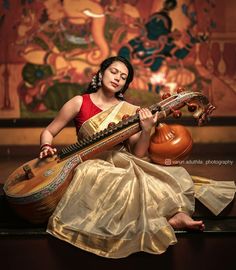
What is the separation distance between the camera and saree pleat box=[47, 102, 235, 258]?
198 cm

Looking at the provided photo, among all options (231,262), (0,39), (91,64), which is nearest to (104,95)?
(231,262)

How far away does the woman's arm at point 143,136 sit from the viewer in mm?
2264

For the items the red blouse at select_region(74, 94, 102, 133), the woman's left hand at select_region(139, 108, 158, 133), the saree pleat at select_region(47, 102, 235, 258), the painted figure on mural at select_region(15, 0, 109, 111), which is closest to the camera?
the saree pleat at select_region(47, 102, 235, 258)

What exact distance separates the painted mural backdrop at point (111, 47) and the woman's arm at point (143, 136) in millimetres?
1994

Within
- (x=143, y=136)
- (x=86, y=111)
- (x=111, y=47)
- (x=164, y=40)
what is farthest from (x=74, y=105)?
(x=164, y=40)

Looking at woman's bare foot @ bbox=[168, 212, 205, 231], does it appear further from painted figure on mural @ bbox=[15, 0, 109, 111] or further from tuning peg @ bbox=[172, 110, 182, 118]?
painted figure on mural @ bbox=[15, 0, 109, 111]

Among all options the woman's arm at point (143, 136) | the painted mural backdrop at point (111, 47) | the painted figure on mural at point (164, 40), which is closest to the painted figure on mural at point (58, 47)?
the painted mural backdrop at point (111, 47)

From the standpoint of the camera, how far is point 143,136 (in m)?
2.32

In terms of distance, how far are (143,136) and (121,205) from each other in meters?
0.42

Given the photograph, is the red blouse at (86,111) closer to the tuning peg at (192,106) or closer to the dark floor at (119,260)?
the tuning peg at (192,106)

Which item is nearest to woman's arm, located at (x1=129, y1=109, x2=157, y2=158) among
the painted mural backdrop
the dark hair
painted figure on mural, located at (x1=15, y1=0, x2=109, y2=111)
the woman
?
the woman

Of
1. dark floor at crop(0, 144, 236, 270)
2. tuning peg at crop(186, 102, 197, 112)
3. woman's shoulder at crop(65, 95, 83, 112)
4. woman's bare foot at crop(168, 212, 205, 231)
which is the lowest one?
dark floor at crop(0, 144, 236, 270)

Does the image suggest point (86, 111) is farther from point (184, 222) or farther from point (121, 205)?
point (184, 222)

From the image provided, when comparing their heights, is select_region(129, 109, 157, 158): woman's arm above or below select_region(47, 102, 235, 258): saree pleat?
above
